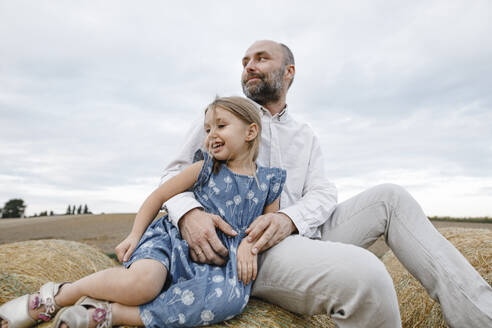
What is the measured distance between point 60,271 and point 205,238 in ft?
9.39

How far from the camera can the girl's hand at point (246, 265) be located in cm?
184

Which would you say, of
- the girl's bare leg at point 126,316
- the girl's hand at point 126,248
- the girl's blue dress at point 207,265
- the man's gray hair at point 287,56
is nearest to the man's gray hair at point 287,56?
the man's gray hair at point 287,56

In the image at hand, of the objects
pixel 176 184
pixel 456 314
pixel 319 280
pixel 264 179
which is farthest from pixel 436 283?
pixel 176 184

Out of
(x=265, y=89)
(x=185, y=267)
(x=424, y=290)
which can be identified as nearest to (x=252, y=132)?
(x=265, y=89)

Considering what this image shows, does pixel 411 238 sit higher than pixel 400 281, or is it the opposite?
pixel 411 238

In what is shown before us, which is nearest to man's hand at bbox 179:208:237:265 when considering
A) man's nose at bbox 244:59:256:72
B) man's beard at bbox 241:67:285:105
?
man's beard at bbox 241:67:285:105

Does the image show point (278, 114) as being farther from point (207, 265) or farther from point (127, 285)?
point (127, 285)

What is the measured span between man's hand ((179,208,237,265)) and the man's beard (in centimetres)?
135

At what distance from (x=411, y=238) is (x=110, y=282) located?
1.62 metres

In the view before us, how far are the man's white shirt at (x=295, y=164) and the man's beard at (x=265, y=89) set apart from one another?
5.5 inches

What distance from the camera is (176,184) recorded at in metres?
2.26

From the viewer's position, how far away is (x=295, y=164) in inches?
112

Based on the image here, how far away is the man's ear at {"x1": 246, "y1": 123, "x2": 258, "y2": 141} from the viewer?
7.82ft

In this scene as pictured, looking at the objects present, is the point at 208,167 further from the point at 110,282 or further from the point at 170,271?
the point at 110,282
